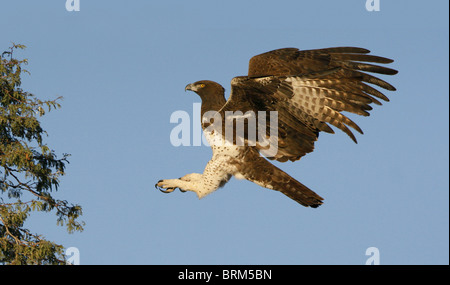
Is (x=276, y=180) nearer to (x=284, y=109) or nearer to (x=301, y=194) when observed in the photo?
(x=301, y=194)

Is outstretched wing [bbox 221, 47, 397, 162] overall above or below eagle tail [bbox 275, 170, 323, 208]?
above

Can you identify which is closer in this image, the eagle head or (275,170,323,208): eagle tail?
(275,170,323,208): eagle tail

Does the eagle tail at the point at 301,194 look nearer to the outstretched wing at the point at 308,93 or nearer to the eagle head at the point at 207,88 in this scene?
the outstretched wing at the point at 308,93

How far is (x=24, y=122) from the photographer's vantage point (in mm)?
17203

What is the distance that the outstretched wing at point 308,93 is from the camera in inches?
512

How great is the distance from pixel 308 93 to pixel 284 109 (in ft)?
1.53

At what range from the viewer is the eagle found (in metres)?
13.2

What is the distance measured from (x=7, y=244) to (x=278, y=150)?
5.85 meters

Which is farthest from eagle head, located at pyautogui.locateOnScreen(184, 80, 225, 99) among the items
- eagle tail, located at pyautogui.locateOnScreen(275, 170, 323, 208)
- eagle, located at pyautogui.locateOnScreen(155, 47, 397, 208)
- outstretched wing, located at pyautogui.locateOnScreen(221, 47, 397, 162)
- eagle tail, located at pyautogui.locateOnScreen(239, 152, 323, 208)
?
eagle tail, located at pyautogui.locateOnScreen(275, 170, 323, 208)

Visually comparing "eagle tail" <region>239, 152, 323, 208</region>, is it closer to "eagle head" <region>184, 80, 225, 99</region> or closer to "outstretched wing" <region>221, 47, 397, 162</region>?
"outstretched wing" <region>221, 47, 397, 162</region>

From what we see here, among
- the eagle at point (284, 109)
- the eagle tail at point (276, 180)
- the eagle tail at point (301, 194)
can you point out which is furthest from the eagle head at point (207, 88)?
the eagle tail at point (301, 194)

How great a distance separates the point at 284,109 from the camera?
44.0 feet

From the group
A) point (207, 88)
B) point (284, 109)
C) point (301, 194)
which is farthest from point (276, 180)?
point (207, 88)
